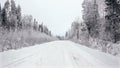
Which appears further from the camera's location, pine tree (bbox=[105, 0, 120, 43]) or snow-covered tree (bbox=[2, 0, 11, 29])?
snow-covered tree (bbox=[2, 0, 11, 29])

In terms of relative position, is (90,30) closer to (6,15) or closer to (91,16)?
(91,16)

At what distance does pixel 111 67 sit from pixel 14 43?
13372mm

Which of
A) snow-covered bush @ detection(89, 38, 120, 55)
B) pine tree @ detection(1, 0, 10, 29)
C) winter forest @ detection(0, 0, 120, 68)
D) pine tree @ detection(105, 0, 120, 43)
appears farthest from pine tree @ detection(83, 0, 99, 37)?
pine tree @ detection(1, 0, 10, 29)

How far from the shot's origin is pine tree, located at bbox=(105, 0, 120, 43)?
2159cm

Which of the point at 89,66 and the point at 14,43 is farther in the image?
the point at 14,43

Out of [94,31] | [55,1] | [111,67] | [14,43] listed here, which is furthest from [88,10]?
[111,67]

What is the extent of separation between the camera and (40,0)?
2244 centimetres

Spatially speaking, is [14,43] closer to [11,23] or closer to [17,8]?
[11,23]

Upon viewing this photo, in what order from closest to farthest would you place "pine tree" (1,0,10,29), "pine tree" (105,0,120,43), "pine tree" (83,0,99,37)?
"pine tree" (105,0,120,43) → "pine tree" (83,0,99,37) → "pine tree" (1,0,10,29)

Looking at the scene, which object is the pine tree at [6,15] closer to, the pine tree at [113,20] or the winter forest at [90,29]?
the winter forest at [90,29]

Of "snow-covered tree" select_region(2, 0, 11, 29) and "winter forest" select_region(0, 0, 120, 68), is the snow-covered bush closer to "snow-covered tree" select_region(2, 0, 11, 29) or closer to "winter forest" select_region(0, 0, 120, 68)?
"winter forest" select_region(0, 0, 120, 68)

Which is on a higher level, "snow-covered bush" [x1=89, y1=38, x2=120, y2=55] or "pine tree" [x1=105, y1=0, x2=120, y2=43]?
"pine tree" [x1=105, y1=0, x2=120, y2=43]

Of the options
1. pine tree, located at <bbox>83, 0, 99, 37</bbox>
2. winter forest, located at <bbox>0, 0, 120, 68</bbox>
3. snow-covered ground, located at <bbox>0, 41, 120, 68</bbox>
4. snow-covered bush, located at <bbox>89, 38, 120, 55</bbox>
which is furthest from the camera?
pine tree, located at <bbox>83, 0, 99, 37</bbox>

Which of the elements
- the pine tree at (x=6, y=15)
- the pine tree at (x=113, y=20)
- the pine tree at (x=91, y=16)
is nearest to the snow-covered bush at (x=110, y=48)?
the pine tree at (x=113, y=20)
